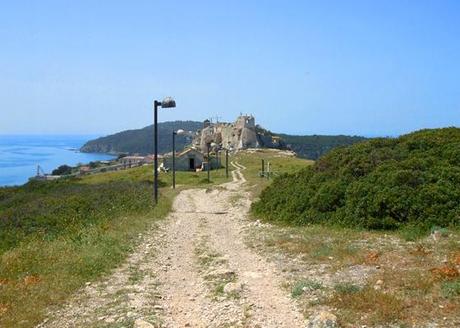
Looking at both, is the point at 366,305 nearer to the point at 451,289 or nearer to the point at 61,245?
the point at 451,289

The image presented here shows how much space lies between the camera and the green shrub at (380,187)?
15.0m

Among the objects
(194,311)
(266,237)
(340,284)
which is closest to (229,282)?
(194,311)

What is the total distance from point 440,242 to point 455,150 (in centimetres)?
710

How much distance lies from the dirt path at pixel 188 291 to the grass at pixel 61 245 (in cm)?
50

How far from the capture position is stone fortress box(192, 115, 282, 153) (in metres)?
116

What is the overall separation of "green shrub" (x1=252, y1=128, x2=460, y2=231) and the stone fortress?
291 ft

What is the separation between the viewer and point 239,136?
117625 mm

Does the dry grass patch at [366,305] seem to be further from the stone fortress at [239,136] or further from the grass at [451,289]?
the stone fortress at [239,136]

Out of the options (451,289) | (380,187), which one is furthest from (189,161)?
(451,289)

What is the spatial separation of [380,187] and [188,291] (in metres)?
8.75

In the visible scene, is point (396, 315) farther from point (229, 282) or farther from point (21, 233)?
point (21, 233)

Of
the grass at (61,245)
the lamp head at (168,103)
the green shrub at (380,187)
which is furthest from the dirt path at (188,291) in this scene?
the lamp head at (168,103)

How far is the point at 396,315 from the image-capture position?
289 inches

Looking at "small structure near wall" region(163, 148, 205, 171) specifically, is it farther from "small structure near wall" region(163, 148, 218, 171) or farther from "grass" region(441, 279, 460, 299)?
"grass" region(441, 279, 460, 299)
